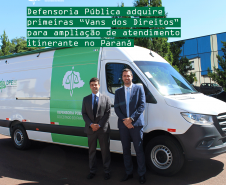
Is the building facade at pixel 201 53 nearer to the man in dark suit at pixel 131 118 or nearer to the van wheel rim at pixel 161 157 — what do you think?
the van wheel rim at pixel 161 157

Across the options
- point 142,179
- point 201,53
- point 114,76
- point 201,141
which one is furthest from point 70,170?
point 201,53

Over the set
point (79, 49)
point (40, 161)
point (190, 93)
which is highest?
point (79, 49)

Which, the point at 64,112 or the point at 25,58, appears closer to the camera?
the point at 64,112

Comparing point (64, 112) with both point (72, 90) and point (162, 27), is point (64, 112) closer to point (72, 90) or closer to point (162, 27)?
point (72, 90)

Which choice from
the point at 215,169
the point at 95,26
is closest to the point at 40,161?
the point at 215,169

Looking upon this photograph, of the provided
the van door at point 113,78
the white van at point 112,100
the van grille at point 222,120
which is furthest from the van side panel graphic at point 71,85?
the van grille at point 222,120

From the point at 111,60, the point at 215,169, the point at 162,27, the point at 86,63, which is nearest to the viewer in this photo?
the point at 215,169

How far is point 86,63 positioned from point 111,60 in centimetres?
72

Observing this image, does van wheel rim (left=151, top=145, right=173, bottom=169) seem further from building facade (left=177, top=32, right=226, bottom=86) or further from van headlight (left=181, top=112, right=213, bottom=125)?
building facade (left=177, top=32, right=226, bottom=86)

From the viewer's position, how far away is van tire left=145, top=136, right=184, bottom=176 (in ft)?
14.1

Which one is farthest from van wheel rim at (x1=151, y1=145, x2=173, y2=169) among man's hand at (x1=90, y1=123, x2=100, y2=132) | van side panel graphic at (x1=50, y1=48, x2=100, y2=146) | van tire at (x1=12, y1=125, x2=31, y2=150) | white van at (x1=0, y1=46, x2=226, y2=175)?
van tire at (x1=12, y1=125, x2=31, y2=150)

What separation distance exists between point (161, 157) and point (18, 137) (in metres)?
4.61

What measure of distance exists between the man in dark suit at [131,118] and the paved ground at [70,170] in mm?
389

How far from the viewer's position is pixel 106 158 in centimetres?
454
